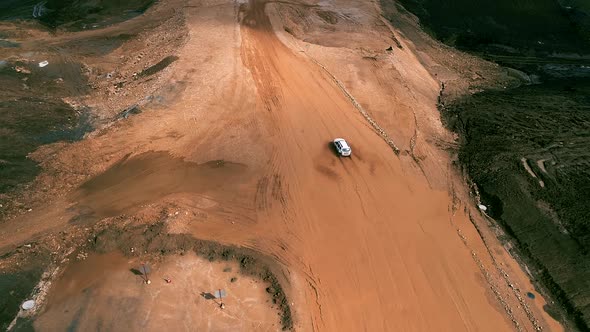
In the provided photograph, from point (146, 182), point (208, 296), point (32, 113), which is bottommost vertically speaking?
point (208, 296)

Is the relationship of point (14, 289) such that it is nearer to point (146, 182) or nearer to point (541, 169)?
point (146, 182)

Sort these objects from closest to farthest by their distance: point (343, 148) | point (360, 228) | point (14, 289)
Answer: point (14, 289) → point (360, 228) → point (343, 148)

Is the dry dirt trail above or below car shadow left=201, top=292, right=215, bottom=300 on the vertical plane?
above

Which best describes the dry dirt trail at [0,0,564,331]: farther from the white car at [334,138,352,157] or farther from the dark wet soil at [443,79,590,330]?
the dark wet soil at [443,79,590,330]

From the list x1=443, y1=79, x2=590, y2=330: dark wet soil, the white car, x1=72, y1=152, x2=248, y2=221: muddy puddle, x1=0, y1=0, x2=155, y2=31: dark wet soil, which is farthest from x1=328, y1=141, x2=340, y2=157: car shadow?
x1=0, y1=0, x2=155, y2=31: dark wet soil

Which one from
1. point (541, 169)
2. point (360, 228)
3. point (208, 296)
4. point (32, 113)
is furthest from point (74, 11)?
point (541, 169)

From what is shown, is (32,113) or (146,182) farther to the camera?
(32,113)

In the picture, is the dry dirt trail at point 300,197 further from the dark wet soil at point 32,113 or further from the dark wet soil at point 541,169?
the dark wet soil at point 541,169
